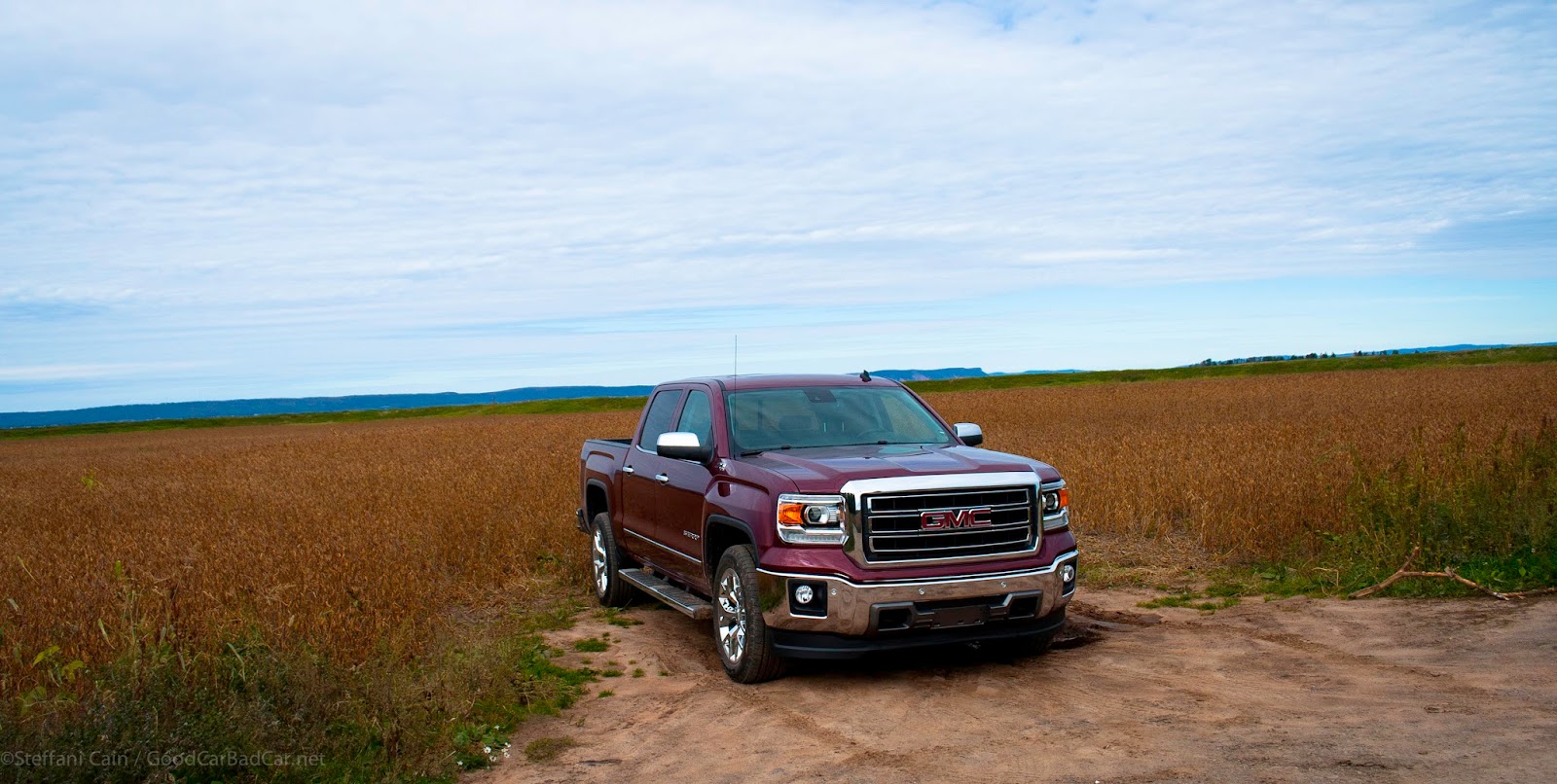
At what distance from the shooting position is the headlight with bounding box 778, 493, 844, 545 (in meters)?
6.28

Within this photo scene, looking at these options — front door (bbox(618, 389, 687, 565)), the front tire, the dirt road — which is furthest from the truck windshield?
the dirt road

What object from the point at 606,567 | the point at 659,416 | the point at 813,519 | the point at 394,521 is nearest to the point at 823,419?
the point at 813,519

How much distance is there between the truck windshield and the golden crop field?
2.64 m

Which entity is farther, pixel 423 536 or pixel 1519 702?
pixel 423 536

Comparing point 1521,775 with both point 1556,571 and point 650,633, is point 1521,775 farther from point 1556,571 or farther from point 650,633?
point 650,633

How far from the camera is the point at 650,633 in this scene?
27.6ft

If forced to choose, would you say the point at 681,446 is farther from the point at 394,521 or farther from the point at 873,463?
the point at 394,521

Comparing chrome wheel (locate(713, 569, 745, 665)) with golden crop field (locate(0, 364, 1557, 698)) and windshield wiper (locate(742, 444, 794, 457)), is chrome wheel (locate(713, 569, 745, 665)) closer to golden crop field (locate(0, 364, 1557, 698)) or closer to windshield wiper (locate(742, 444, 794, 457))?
windshield wiper (locate(742, 444, 794, 457))

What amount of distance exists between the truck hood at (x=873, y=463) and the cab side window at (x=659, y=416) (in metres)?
1.83

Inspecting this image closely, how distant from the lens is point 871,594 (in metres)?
6.13

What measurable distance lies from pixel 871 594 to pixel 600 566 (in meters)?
4.19

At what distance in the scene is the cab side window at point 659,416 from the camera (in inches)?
354

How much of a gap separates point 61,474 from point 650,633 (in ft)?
72.2

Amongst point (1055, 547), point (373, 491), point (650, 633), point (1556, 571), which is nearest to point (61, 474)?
point (373, 491)
